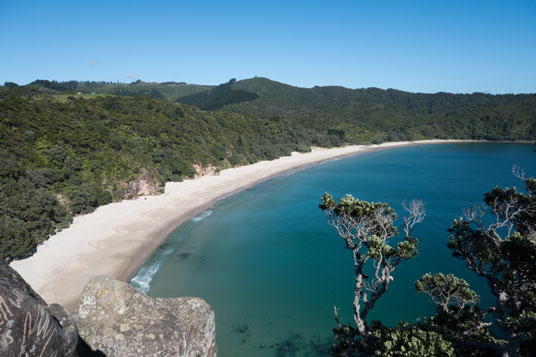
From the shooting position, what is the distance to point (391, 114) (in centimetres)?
16888

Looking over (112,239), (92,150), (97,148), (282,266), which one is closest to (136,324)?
(282,266)

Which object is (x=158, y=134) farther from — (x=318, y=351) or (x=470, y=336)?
(x=470, y=336)

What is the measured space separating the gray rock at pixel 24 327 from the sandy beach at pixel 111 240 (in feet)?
68.7

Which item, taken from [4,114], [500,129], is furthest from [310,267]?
[500,129]

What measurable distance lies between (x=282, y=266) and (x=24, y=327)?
27801mm

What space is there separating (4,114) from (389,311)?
5507 centimetres

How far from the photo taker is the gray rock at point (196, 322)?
8.79 m

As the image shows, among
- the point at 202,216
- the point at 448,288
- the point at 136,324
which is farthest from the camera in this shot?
the point at 202,216

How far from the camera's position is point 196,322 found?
9.20 metres

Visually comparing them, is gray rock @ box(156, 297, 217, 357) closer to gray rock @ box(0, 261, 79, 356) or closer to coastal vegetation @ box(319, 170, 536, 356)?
gray rock @ box(0, 261, 79, 356)

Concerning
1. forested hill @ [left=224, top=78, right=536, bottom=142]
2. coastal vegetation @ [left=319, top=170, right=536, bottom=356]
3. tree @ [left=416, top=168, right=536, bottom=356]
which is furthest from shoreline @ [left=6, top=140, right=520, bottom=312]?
forested hill @ [left=224, top=78, right=536, bottom=142]

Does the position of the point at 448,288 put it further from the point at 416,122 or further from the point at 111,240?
the point at 416,122

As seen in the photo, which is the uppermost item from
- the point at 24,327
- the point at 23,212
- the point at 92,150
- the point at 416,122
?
the point at 416,122

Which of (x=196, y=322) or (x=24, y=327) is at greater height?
(x=24, y=327)
